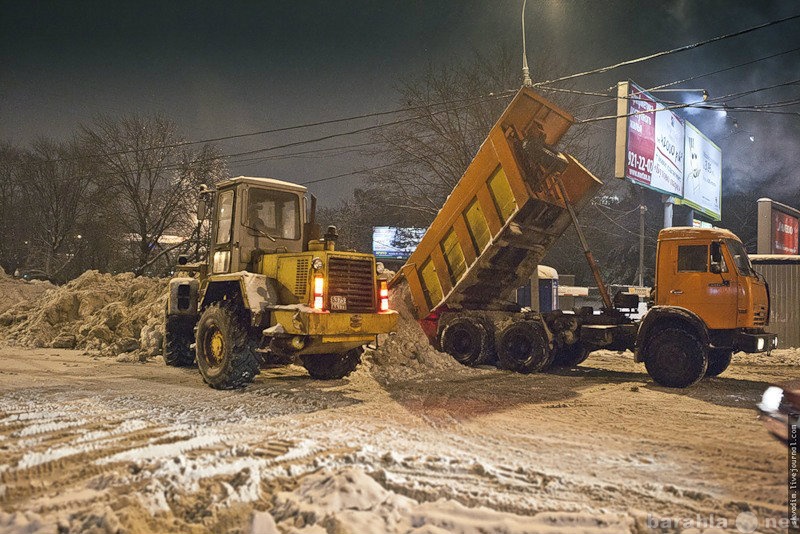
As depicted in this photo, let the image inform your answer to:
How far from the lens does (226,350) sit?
9000mm

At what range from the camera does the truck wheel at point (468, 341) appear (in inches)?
513

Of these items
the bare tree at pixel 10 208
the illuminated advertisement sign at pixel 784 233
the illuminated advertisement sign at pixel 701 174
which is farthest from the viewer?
the bare tree at pixel 10 208

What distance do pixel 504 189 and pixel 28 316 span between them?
1377cm

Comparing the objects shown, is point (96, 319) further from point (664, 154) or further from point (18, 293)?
point (664, 154)

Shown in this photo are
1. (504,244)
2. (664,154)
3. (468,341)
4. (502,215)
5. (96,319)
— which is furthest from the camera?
(664,154)

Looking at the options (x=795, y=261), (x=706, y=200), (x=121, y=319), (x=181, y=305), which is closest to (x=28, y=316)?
(x=121, y=319)

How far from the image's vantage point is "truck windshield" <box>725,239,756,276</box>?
1066 cm

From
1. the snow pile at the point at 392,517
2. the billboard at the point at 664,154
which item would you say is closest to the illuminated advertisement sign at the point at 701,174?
the billboard at the point at 664,154

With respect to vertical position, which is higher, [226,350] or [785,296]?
[785,296]

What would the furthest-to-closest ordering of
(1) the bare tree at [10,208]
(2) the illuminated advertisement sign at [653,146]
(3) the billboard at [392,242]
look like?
1. (3) the billboard at [392,242]
2. (1) the bare tree at [10,208]
3. (2) the illuminated advertisement sign at [653,146]

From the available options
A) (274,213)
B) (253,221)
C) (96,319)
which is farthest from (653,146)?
(96,319)

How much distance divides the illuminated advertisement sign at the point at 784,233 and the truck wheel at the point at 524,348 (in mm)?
16800

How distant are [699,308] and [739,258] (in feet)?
3.79

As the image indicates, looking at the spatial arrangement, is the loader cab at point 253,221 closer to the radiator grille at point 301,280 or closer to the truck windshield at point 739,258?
the radiator grille at point 301,280
